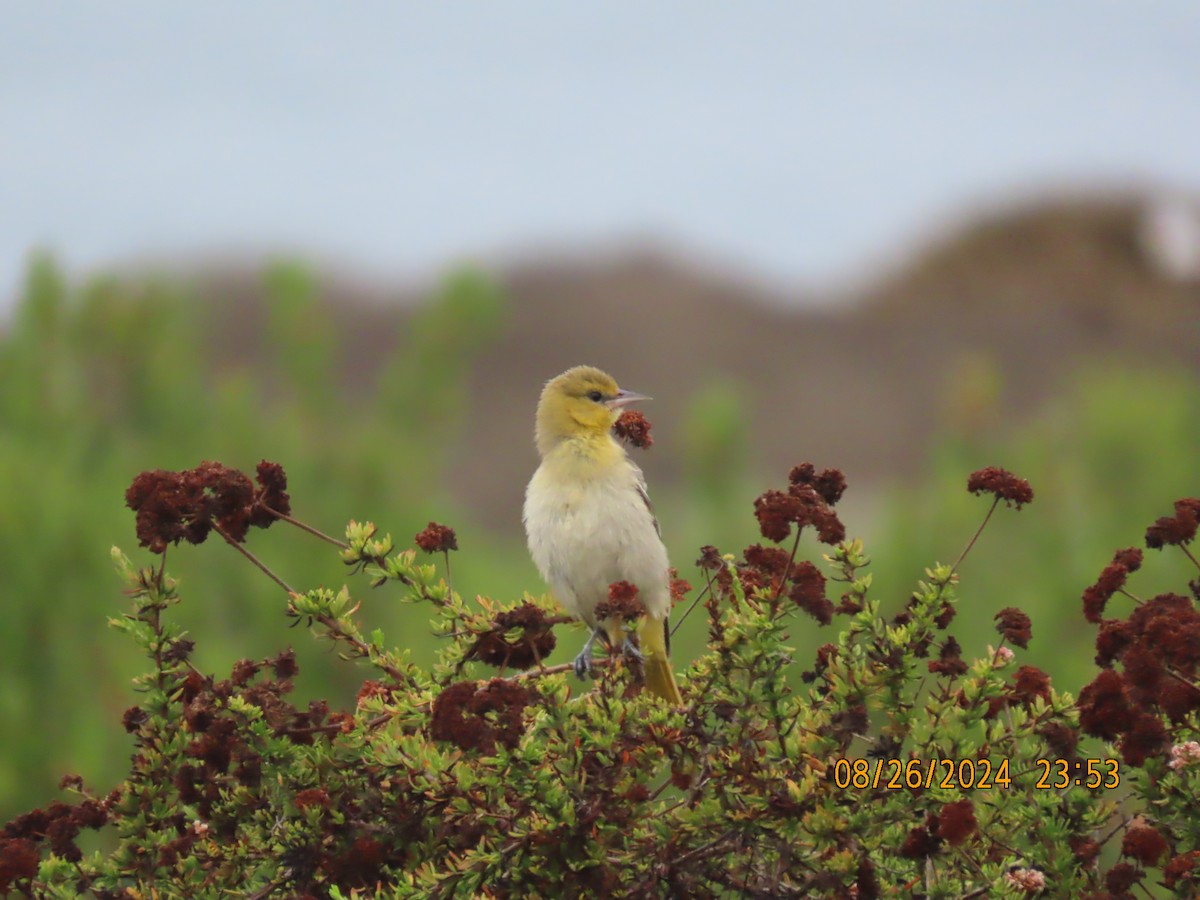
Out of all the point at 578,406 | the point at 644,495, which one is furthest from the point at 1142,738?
the point at 578,406

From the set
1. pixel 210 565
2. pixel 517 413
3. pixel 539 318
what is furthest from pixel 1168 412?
pixel 539 318

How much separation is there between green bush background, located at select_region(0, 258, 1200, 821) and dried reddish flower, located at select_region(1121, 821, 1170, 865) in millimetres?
5490

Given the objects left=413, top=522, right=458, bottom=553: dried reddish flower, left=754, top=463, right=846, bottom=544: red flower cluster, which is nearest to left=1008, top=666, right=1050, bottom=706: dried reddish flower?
left=754, top=463, right=846, bottom=544: red flower cluster

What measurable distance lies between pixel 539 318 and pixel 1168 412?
16741 mm

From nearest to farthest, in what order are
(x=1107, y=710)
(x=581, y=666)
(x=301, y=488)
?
(x=1107, y=710) → (x=581, y=666) → (x=301, y=488)

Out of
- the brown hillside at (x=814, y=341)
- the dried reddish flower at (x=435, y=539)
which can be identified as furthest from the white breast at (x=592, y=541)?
the brown hillside at (x=814, y=341)

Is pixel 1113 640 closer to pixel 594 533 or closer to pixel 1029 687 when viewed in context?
pixel 1029 687

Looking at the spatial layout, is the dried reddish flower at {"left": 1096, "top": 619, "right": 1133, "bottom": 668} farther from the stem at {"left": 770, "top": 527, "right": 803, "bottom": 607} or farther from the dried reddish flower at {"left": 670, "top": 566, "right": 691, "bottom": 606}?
the dried reddish flower at {"left": 670, "top": 566, "right": 691, "bottom": 606}

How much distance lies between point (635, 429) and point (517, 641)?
0.60 m

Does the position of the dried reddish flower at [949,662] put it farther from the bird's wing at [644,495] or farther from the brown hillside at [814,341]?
the brown hillside at [814,341]

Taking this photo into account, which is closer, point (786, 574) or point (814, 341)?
point (786, 574)

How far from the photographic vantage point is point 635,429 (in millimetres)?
3145

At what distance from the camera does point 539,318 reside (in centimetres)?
2506

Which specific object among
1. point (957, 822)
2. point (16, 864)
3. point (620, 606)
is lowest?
point (16, 864)
